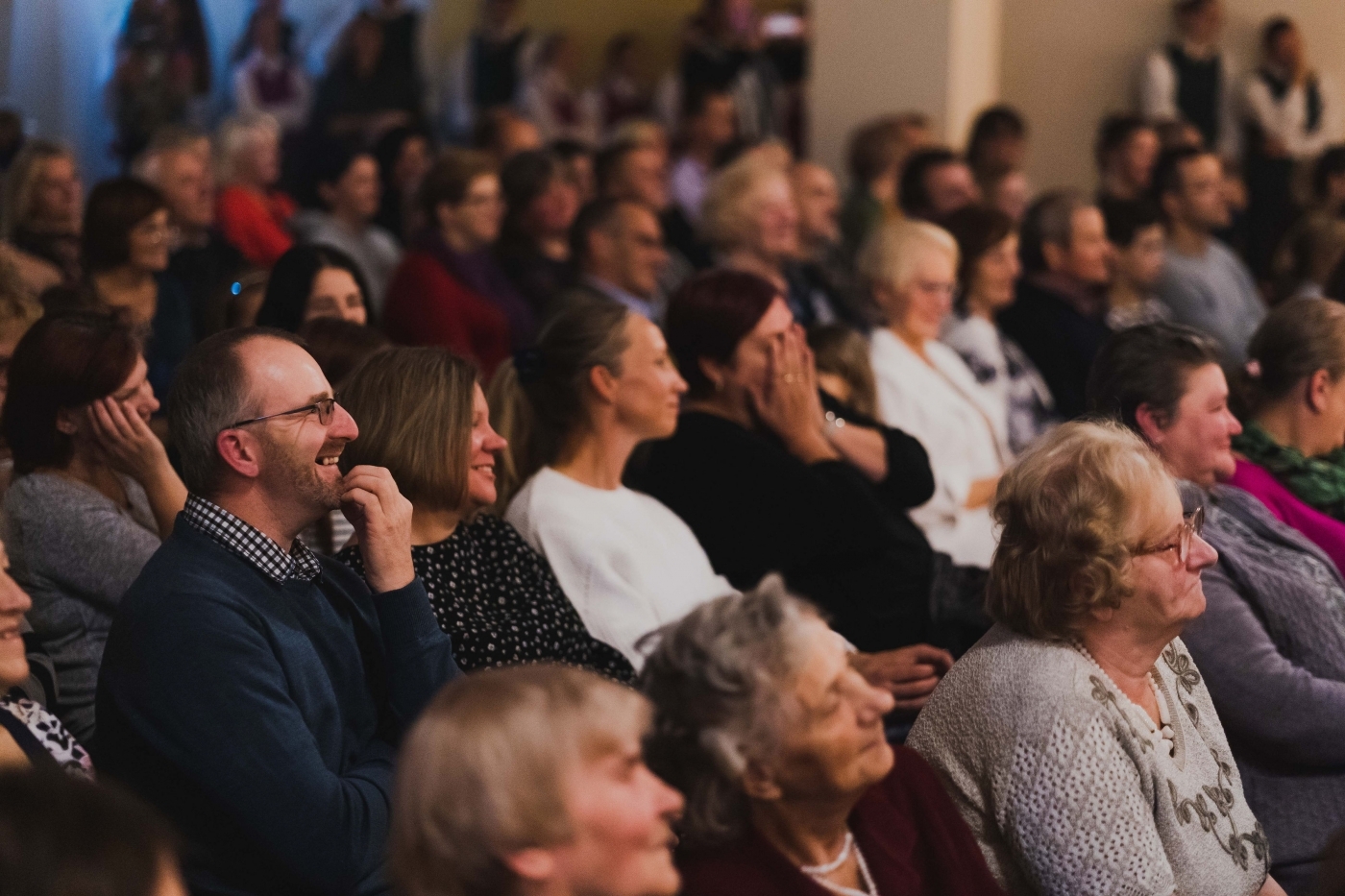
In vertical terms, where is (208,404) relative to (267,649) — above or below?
above

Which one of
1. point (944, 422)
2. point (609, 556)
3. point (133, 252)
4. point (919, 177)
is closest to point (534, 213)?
point (133, 252)

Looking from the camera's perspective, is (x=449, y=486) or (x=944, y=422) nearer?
(x=449, y=486)

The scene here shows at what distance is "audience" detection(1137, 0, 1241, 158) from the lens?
26.6 ft

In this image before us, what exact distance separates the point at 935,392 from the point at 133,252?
212 cm

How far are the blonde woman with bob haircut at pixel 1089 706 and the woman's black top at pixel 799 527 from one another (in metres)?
0.91

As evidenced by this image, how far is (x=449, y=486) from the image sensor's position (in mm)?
2479

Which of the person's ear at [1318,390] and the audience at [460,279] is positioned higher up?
the person's ear at [1318,390]

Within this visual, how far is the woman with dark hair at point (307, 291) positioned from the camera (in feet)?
11.4

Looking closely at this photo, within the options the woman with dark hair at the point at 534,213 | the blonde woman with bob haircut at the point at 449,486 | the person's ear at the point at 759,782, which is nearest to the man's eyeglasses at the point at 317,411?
the blonde woman with bob haircut at the point at 449,486

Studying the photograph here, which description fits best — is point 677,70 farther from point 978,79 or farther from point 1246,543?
point 1246,543

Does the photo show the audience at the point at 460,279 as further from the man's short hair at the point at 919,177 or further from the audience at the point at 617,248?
the man's short hair at the point at 919,177

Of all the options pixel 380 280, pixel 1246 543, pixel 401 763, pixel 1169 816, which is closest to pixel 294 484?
pixel 401 763

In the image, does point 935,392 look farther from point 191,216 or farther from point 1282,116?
point 1282,116

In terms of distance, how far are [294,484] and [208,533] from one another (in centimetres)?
13
